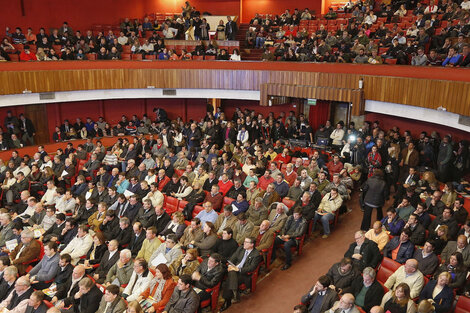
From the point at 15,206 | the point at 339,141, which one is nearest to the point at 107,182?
the point at 15,206

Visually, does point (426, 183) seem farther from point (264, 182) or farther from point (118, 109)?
point (118, 109)

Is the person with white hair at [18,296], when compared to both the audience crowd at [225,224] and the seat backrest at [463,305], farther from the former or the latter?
the seat backrest at [463,305]

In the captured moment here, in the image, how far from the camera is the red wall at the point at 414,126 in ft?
31.2

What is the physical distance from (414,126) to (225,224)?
651 centimetres

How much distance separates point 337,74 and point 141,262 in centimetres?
711

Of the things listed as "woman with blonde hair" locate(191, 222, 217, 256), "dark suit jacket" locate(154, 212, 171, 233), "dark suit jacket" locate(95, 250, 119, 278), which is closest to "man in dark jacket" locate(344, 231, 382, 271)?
"woman with blonde hair" locate(191, 222, 217, 256)

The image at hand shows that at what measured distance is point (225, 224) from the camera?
6578 millimetres

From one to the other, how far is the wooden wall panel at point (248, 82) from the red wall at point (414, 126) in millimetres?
1620

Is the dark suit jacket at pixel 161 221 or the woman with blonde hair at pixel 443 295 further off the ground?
the woman with blonde hair at pixel 443 295

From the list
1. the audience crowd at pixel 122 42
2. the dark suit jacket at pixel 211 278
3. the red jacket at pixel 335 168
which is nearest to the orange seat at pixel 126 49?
the audience crowd at pixel 122 42

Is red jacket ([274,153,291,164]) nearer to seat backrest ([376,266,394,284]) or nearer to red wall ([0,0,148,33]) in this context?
seat backrest ([376,266,394,284])

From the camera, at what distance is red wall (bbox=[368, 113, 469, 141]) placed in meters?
9.52

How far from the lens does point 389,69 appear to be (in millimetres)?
9445

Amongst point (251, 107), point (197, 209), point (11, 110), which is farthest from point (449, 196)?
point (11, 110)
